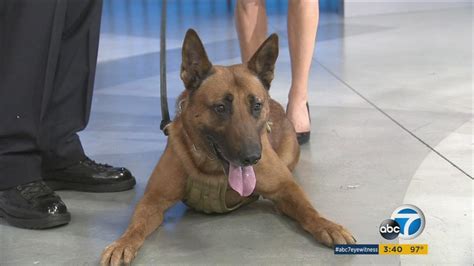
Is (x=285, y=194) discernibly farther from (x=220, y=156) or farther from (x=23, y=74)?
(x=23, y=74)

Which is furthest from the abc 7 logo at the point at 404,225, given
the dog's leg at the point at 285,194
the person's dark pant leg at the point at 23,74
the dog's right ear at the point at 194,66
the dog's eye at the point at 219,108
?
the person's dark pant leg at the point at 23,74

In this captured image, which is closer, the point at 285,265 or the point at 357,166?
the point at 285,265

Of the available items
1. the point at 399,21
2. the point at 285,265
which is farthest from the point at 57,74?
the point at 399,21

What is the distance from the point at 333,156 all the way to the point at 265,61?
0.89 metres

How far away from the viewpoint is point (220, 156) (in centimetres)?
238

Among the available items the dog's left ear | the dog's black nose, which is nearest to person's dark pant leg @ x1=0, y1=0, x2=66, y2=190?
the dog's left ear

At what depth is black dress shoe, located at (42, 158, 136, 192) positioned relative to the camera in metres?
2.90

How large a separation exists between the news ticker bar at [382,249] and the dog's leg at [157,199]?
2.04ft

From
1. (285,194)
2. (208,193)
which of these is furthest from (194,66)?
(285,194)

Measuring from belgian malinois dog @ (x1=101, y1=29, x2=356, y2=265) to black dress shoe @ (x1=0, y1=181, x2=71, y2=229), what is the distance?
1.05 feet

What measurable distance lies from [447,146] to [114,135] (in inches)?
66.1

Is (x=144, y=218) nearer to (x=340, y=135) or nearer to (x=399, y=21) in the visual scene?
(x=340, y=135)

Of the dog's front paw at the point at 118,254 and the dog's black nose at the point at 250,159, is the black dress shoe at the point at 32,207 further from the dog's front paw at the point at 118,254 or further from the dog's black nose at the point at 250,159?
the dog's black nose at the point at 250,159

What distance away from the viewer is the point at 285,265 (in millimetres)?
2156
